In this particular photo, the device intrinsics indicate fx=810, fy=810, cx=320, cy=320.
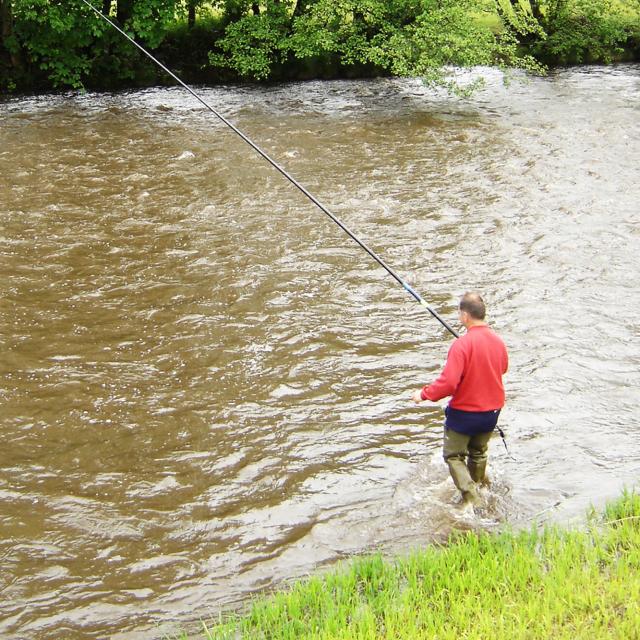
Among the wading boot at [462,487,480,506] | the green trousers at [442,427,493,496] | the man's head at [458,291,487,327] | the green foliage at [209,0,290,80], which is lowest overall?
the wading boot at [462,487,480,506]

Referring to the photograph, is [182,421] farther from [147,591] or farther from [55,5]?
[55,5]

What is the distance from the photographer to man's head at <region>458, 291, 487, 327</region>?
5.71 meters

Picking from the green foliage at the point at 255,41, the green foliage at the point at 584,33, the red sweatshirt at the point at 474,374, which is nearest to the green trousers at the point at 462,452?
the red sweatshirt at the point at 474,374

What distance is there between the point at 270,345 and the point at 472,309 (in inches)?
135

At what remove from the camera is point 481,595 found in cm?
491

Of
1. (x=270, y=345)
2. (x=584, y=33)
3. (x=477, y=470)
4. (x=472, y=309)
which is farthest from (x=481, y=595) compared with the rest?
(x=584, y=33)

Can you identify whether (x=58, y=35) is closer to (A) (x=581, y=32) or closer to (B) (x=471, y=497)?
(A) (x=581, y=32)

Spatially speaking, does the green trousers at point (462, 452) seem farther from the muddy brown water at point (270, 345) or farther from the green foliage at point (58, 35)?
the green foliage at point (58, 35)

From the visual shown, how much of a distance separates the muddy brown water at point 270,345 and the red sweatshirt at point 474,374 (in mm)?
951

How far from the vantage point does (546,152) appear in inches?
593

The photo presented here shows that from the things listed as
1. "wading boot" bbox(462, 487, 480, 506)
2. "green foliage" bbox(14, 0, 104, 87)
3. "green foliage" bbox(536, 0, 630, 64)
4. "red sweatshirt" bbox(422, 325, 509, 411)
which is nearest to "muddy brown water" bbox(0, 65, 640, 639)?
"wading boot" bbox(462, 487, 480, 506)

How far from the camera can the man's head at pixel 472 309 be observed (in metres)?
5.71

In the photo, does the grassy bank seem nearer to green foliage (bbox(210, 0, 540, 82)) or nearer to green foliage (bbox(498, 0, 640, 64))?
green foliage (bbox(210, 0, 540, 82))

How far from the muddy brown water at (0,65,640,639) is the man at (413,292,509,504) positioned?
55 centimetres
